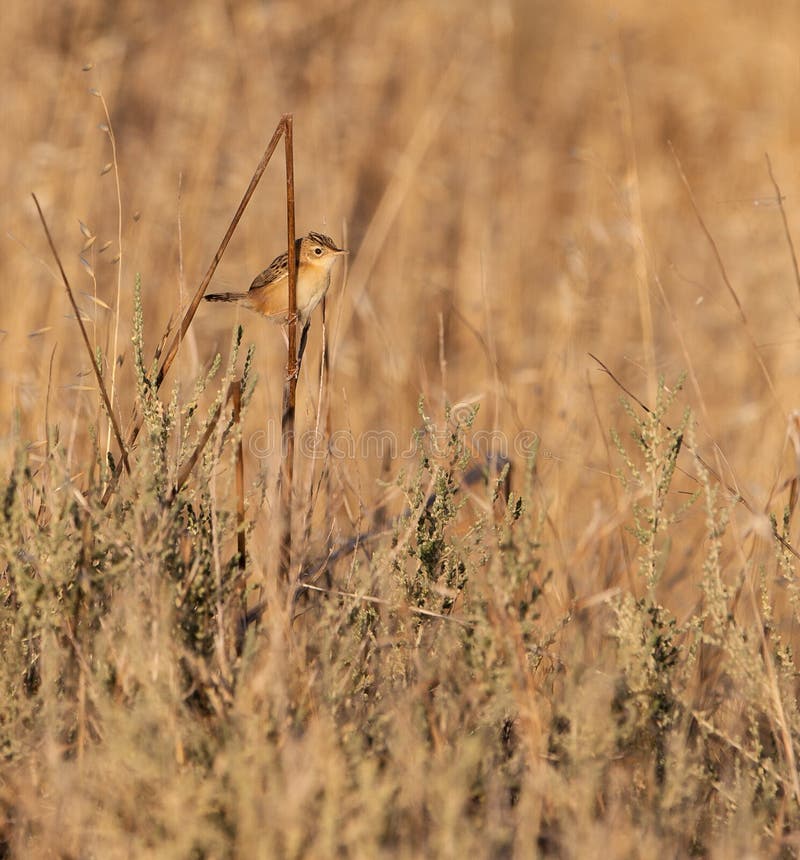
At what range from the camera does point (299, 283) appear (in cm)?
321

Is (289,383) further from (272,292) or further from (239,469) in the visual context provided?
(272,292)

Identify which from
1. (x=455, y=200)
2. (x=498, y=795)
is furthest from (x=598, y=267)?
(x=498, y=795)

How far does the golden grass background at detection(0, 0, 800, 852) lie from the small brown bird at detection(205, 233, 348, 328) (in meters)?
0.39

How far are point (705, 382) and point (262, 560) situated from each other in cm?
417

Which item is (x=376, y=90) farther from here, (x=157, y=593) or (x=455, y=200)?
(x=157, y=593)

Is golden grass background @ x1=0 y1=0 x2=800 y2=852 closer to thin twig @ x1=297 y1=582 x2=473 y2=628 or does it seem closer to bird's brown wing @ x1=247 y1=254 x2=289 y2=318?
bird's brown wing @ x1=247 y1=254 x2=289 y2=318

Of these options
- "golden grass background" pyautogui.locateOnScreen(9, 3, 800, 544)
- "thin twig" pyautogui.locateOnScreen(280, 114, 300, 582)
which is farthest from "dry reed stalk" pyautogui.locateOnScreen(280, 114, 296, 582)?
"golden grass background" pyautogui.locateOnScreen(9, 3, 800, 544)

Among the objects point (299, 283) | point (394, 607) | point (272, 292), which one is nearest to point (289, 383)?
point (394, 607)

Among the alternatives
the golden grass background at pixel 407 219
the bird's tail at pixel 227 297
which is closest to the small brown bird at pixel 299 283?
the bird's tail at pixel 227 297

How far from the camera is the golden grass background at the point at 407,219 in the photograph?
4430 mm

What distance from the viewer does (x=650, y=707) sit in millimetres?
2188

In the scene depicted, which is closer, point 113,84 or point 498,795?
point 498,795

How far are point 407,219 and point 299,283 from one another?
9.05 ft

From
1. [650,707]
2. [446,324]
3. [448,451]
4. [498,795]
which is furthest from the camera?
[446,324]
